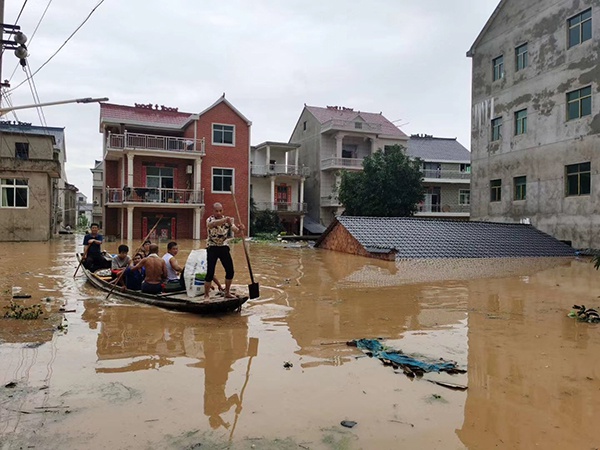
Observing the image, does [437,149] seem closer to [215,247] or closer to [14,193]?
[14,193]

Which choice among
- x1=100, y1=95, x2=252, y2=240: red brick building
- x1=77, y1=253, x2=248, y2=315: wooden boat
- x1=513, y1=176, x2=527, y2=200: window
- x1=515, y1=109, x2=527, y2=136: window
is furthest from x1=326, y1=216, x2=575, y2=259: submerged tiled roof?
x1=100, y1=95, x2=252, y2=240: red brick building

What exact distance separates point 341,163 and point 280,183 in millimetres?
5020

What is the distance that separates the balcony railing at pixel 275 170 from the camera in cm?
3562

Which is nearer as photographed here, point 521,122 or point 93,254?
point 93,254

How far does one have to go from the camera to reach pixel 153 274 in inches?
339

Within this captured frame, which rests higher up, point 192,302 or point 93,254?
point 93,254

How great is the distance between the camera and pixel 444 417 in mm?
3941

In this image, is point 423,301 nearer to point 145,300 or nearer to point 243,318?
point 243,318

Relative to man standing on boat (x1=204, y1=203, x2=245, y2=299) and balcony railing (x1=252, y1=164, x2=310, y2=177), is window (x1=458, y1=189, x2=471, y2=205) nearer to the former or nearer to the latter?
balcony railing (x1=252, y1=164, x2=310, y2=177)

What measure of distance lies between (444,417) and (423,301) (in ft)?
18.4

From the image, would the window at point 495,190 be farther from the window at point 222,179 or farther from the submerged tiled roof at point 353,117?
the window at point 222,179

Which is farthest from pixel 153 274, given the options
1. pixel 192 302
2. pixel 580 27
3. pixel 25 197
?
pixel 25 197

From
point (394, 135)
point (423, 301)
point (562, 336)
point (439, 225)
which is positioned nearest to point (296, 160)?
point (394, 135)

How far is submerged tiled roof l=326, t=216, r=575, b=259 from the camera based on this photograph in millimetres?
18031
